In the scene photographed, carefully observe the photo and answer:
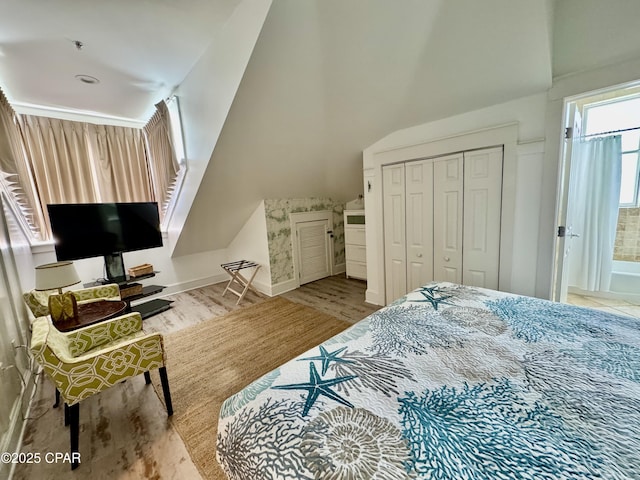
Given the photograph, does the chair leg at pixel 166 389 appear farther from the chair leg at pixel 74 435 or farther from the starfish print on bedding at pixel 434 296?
the starfish print on bedding at pixel 434 296

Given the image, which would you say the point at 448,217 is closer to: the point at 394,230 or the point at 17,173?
the point at 394,230

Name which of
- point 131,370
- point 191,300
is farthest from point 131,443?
point 191,300

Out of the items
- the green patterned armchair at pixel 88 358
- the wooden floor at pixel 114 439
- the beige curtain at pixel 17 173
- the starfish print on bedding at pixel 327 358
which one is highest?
the beige curtain at pixel 17 173

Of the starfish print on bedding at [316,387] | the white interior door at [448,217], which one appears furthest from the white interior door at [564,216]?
the starfish print on bedding at [316,387]

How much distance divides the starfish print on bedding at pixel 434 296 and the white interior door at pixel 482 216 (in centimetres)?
88

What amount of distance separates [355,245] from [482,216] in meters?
2.27

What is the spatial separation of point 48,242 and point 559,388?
4.94m

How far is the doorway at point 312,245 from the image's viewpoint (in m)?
4.29

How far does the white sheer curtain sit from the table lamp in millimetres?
4933

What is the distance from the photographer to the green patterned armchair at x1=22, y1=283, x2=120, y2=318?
2.14 metres

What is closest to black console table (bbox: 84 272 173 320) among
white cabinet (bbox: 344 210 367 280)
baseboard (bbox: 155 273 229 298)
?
baseboard (bbox: 155 273 229 298)

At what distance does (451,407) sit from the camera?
2.85ft

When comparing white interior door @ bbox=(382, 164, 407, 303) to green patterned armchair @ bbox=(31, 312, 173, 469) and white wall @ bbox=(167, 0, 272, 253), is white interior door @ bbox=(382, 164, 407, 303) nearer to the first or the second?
white wall @ bbox=(167, 0, 272, 253)

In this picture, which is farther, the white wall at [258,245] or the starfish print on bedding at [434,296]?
the white wall at [258,245]
